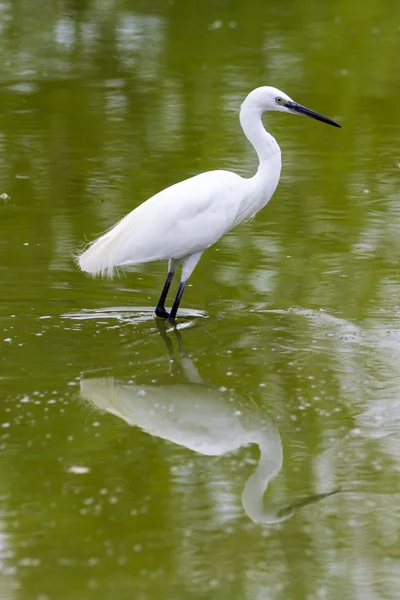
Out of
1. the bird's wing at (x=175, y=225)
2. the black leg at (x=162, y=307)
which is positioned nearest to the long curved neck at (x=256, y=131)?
the bird's wing at (x=175, y=225)

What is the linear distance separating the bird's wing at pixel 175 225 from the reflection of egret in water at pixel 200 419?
0.81m

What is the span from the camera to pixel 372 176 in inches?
356

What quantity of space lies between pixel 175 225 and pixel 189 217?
8cm

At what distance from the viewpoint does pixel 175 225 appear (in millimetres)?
6090

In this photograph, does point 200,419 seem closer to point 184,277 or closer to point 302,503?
point 302,503

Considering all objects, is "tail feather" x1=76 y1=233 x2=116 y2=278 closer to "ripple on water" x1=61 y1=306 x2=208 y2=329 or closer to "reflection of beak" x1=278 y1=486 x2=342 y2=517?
"ripple on water" x1=61 y1=306 x2=208 y2=329

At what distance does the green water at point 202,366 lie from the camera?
371 cm

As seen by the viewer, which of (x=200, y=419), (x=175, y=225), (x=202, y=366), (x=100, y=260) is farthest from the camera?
(x=100, y=260)

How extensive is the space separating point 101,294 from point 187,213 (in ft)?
2.66

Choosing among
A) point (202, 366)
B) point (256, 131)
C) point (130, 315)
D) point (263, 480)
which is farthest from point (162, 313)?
point (263, 480)

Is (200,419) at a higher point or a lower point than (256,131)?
lower

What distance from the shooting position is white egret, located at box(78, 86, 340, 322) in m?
6.09

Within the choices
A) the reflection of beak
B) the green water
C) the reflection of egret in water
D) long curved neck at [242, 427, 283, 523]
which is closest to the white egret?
the green water

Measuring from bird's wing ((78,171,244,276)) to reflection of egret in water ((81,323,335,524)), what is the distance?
81 centimetres
